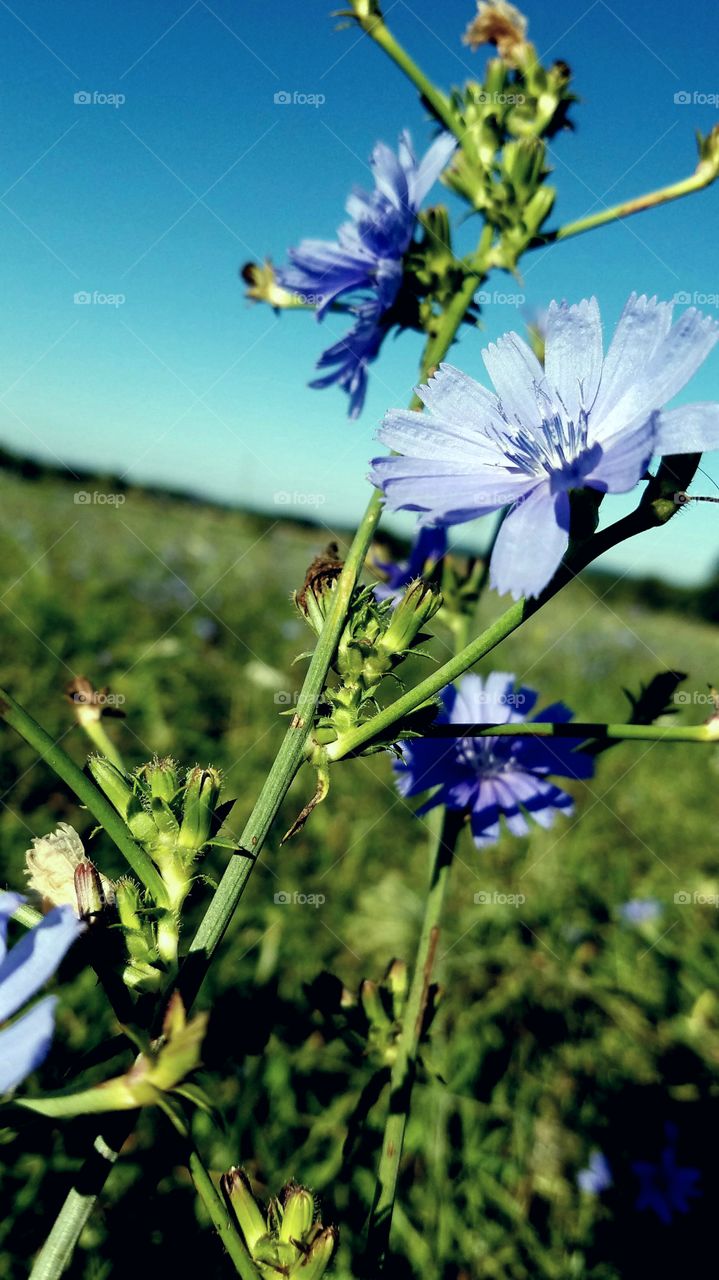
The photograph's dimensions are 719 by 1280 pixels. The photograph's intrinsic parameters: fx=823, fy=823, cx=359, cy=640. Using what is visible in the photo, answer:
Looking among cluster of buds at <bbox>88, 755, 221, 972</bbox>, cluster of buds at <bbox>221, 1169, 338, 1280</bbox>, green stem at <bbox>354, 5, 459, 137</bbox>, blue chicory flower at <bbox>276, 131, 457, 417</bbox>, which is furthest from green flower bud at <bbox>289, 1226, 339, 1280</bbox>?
green stem at <bbox>354, 5, 459, 137</bbox>

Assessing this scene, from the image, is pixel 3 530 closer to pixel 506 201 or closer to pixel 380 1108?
pixel 380 1108

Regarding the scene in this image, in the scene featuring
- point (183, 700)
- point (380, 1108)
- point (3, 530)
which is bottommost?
point (380, 1108)

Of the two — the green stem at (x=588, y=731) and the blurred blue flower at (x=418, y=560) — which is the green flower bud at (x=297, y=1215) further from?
the blurred blue flower at (x=418, y=560)

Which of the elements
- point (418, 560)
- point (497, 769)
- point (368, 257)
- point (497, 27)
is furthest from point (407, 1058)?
point (497, 27)

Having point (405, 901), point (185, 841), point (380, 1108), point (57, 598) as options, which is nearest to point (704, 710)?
point (405, 901)

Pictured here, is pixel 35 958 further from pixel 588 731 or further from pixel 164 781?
pixel 588 731

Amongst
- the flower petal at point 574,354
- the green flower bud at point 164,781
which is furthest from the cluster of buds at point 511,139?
the green flower bud at point 164,781
